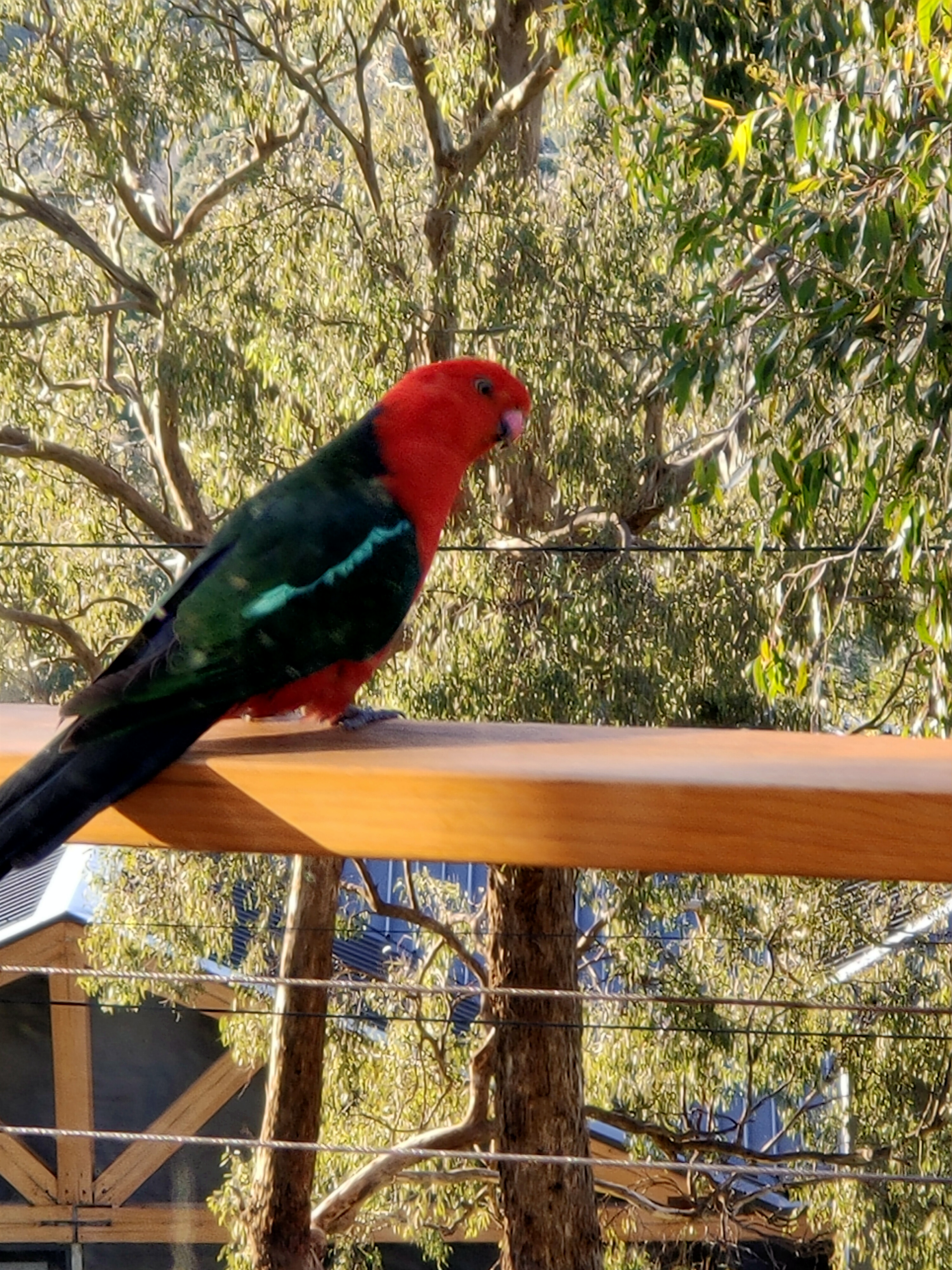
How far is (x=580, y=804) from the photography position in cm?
84

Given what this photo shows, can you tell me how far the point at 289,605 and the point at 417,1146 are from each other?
20.3ft

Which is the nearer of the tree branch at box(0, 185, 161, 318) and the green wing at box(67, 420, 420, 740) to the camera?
the green wing at box(67, 420, 420, 740)

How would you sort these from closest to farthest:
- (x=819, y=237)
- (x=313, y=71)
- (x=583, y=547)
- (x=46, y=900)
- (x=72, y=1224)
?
(x=819, y=237) < (x=583, y=547) < (x=72, y=1224) < (x=313, y=71) < (x=46, y=900)

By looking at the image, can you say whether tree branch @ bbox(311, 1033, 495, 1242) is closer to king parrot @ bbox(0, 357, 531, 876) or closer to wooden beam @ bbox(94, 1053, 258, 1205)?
wooden beam @ bbox(94, 1053, 258, 1205)

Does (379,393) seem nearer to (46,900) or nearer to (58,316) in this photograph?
(58,316)

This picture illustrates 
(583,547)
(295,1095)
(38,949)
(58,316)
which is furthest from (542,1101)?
(58,316)

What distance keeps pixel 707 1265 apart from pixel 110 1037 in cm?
291

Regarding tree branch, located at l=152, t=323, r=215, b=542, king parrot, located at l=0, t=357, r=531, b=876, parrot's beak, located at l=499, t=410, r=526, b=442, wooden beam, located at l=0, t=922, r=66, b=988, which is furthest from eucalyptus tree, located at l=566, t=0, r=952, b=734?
wooden beam, located at l=0, t=922, r=66, b=988

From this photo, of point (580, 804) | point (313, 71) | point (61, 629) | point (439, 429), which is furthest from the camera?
point (61, 629)

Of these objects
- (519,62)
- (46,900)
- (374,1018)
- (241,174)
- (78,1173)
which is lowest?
(78,1173)

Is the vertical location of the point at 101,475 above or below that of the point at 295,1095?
above

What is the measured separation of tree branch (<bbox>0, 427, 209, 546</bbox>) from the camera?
22.6 ft

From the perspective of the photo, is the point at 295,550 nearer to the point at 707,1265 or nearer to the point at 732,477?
the point at 732,477

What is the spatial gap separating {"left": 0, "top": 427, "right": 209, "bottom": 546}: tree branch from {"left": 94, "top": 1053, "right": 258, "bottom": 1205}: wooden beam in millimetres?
2503
